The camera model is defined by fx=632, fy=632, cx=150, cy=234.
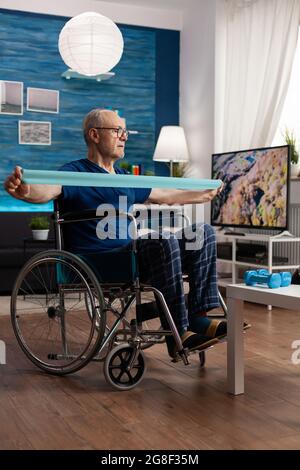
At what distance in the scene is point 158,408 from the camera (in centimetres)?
208

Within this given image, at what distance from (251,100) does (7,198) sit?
2158 millimetres

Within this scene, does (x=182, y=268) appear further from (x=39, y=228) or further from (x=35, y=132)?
(x=35, y=132)

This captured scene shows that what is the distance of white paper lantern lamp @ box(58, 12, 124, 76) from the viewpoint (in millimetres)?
3881

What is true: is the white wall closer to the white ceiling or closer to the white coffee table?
the white ceiling

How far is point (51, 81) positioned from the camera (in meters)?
5.48

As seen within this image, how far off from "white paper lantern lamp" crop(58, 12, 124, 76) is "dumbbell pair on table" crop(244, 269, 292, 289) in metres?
2.23

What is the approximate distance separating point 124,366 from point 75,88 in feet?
12.3

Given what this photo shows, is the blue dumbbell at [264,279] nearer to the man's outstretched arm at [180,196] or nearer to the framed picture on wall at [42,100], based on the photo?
the man's outstretched arm at [180,196]

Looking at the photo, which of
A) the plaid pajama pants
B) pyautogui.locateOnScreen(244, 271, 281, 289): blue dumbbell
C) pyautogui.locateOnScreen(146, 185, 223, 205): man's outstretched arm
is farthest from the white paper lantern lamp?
pyautogui.locateOnScreen(244, 271, 281, 289): blue dumbbell

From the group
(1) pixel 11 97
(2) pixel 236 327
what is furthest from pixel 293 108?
(2) pixel 236 327

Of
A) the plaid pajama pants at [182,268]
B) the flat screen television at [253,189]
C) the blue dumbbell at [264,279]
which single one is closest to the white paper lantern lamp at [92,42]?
the flat screen television at [253,189]
